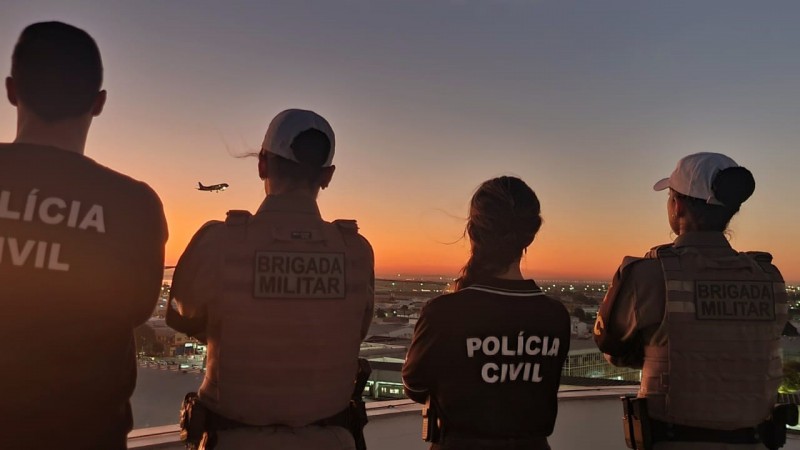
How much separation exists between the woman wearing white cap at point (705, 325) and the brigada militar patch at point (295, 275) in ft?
3.43

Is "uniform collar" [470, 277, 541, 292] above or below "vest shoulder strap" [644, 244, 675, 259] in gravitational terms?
below

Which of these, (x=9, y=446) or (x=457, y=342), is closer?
(x=9, y=446)

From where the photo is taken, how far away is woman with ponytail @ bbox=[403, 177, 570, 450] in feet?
5.85

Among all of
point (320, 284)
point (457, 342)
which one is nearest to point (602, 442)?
point (457, 342)

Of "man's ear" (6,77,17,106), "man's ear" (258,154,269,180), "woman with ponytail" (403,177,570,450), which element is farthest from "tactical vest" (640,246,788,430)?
"man's ear" (6,77,17,106)

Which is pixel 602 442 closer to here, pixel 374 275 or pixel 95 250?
pixel 374 275

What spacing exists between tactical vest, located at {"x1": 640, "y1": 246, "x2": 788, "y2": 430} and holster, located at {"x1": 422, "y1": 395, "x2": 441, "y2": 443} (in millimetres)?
820

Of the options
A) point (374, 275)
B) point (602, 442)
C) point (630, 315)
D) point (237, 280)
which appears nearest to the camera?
point (237, 280)

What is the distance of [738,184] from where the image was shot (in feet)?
7.28

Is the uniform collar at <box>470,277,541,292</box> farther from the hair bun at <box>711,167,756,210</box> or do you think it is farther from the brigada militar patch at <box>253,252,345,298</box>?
the hair bun at <box>711,167,756,210</box>

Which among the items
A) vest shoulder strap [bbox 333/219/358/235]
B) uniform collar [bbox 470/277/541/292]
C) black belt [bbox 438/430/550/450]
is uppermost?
vest shoulder strap [bbox 333/219/358/235]

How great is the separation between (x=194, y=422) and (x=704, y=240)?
70.4 inches

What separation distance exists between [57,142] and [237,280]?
0.55m

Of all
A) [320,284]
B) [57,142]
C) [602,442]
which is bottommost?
[602,442]
